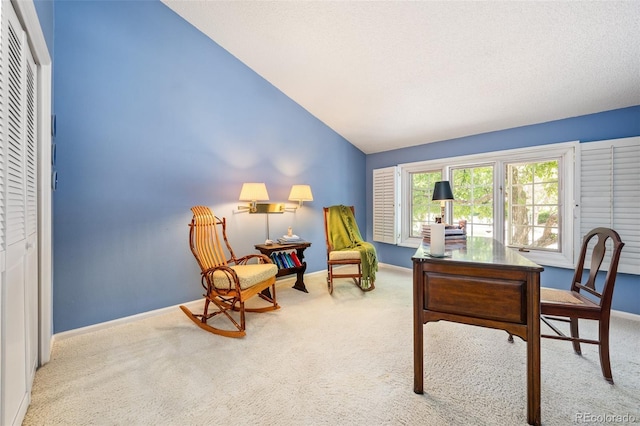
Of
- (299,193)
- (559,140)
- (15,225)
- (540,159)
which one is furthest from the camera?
(299,193)

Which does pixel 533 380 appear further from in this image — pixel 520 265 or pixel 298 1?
pixel 298 1

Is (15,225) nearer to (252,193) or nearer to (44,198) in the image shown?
(44,198)

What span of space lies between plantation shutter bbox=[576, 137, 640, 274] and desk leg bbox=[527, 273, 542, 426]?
2276mm

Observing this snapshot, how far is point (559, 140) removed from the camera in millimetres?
3033

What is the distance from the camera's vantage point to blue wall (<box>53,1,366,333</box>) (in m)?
2.29

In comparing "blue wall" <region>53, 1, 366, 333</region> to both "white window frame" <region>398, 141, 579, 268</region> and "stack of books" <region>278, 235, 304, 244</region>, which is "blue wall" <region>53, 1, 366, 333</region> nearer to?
"stack of books" <region>278, 235, 304, 244</region>

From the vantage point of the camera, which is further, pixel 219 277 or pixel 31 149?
pixel 219 277

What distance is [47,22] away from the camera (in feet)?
6.49

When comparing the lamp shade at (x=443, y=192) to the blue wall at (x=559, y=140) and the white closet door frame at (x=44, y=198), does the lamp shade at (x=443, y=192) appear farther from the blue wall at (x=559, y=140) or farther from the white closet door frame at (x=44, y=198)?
the white closet door frame at (x=44, y=198)

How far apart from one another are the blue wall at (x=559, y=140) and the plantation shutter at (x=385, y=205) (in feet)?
1.01

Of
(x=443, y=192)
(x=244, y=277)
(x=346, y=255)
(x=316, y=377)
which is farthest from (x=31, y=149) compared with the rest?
(x=443, y=192)

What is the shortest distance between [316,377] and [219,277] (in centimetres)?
122

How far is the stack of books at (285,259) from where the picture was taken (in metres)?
3.39

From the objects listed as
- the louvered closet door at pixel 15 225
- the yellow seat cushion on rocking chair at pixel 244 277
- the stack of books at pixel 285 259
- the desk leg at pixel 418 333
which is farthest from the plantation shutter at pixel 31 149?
the desk leg at pixel 418 333
